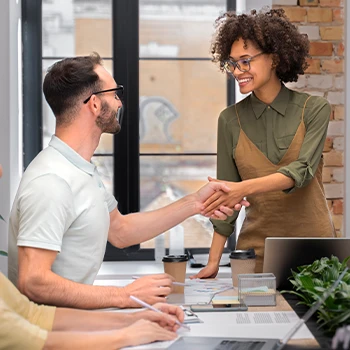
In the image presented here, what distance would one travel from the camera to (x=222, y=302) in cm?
198

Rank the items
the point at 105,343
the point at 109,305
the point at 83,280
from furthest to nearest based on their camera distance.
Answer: the point at 83,280, the point at 109,305, the point at 105,343

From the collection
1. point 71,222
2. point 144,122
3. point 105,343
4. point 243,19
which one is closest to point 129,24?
point 144,122

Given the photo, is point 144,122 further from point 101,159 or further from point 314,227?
point 314,227

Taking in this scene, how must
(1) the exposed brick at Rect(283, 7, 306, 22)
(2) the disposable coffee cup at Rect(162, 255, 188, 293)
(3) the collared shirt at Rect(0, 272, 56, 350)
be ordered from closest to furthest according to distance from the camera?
1. (3) the collared shirt at Rect(0, 272, 56, 350)
2. (2) the disposable coffee cup at Rect(162, 255, 188, 293)
3. (1) the exposed brick at Rect(283, 7, 306, 22)

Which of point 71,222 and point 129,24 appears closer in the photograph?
point 71,222

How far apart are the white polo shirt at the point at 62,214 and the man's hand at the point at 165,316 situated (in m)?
0.30

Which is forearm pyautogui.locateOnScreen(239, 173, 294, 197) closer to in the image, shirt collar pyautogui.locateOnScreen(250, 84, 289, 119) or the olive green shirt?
the olive green shirt

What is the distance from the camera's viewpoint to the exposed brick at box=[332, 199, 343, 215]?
3.60 metres

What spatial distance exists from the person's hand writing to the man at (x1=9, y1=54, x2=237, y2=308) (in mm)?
267

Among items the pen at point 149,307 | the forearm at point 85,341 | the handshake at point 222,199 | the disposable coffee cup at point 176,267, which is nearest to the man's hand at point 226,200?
the handshake at point 222,199

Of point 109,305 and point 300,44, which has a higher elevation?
point 300,44

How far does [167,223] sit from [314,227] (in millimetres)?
556

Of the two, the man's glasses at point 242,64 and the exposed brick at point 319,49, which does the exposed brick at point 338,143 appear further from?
the man's glasses at point 242,64

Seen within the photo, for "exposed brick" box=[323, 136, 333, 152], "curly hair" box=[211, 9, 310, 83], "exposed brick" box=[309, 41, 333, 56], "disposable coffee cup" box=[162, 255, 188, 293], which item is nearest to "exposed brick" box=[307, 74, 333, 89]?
"exposed brick" box=[309, 41, 333, 56]
